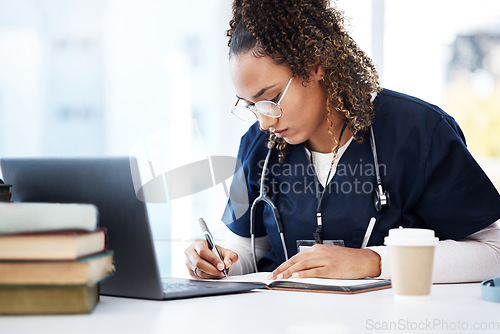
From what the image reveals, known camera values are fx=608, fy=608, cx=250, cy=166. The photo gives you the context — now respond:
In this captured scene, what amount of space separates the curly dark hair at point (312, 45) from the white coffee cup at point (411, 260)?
2.32ft

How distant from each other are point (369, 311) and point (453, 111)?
82.3 inches

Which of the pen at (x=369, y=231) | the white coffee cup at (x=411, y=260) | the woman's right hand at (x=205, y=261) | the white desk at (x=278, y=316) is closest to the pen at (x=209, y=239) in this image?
the woman's right hand at (x=205, y=261)

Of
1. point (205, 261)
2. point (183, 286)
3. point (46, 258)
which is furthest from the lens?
point (205, 261)

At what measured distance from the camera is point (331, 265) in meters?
1.29

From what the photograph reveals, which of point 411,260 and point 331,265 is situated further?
point 331,265

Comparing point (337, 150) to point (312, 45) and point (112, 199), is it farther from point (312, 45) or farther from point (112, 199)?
point (112, 199)

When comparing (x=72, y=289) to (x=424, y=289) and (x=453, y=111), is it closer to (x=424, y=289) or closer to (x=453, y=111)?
(x=424, y=289)

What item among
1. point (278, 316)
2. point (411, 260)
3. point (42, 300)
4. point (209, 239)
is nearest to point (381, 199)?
point (209, 239)

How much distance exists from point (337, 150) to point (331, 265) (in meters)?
0.46

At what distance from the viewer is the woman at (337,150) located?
150cm

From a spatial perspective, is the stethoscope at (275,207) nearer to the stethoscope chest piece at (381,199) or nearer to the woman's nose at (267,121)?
the stethoscope chest piece at (381,199)

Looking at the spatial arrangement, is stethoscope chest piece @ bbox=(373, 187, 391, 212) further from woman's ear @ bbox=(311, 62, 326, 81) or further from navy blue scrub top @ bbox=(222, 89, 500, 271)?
woman's ear @ bbox=(311, 62, 326, 81)

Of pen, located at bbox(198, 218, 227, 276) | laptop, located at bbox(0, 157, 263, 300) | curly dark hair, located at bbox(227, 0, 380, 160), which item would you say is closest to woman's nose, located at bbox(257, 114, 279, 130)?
curly dark hair, located at bbox(227, 0, 380, 160)

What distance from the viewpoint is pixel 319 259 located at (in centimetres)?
130
